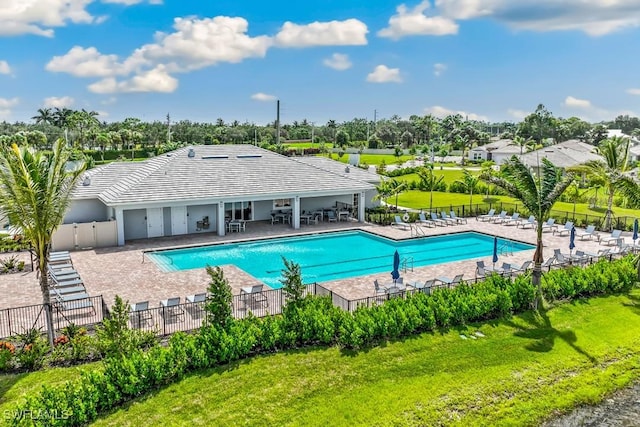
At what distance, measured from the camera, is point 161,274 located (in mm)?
20719

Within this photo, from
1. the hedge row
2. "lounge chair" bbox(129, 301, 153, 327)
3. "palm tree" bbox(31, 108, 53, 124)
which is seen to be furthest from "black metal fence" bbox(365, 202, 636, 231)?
"palm tree" bbox(31, 108, 53, 124)

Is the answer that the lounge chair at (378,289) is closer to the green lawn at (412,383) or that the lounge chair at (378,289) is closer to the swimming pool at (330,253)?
the swimming pool at (330,253)

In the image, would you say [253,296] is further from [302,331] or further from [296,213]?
[296,213]

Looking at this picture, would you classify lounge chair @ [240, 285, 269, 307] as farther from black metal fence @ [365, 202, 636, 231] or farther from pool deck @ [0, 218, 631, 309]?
black metal fence @ [365, 202, 636, 231]

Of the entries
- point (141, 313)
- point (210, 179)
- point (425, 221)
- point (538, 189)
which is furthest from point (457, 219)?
point (141, 313)

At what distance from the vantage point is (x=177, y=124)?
120750mm

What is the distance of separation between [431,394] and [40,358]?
951 cm

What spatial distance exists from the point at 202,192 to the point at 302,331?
16.5 m

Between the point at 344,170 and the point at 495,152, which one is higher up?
the point at 495,152

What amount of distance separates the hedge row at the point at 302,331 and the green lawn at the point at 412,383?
350 millimetres

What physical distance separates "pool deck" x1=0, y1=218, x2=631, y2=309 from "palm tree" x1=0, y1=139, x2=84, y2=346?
17.1 ft

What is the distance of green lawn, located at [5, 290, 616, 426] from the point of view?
10.6 metres

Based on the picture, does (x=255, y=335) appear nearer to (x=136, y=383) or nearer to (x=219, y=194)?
(x=136, y=383)

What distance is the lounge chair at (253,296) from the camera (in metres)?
17.0
